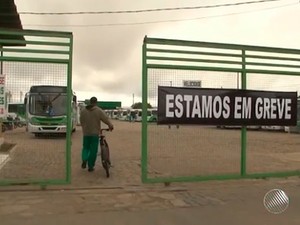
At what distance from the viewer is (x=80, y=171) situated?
11.7 meters

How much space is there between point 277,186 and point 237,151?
2.30m

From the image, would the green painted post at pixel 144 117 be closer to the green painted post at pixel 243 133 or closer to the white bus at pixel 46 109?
the white bus at pixel 46 109

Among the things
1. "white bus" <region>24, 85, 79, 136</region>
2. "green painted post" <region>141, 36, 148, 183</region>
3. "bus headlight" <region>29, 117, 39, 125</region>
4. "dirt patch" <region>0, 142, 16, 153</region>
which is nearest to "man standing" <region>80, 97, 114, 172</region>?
"white bus" <region>24, 85, 79, 136</region>

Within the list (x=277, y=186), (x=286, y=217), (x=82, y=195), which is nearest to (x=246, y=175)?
(x=277, y=186)

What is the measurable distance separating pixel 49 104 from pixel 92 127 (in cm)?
126

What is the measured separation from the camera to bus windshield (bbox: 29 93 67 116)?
1032cm

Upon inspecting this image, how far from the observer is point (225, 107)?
9984 millimetres

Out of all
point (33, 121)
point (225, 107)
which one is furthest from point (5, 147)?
point (225, 107)

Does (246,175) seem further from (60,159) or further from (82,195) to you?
(60,159)

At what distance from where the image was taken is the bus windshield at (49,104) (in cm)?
1032

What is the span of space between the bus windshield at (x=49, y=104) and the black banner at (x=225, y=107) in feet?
8.37

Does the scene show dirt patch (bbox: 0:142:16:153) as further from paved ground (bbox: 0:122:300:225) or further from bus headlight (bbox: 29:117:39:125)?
bus headlight (bbox: 29:117:39:125)

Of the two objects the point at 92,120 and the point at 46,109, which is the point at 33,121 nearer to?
the point at 46,109

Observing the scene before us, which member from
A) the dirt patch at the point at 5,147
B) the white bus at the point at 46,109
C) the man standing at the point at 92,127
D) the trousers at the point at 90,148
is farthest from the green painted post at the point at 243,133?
the dirt patch at the point at 5,147
